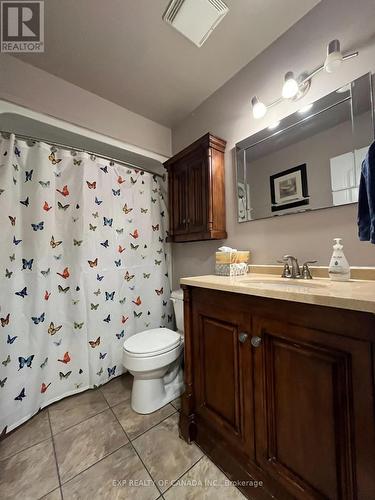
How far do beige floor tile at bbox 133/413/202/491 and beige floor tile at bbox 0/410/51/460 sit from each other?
57 centimetres

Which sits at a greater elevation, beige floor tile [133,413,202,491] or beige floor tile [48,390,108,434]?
beige floor tile [133,413,202,491]

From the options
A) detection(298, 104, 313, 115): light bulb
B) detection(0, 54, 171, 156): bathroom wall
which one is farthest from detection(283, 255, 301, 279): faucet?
detection(0, 54, 171, 156): bathroom wall

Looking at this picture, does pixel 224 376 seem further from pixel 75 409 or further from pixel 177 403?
pixel 75 409

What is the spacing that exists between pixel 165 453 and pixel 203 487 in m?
0.24

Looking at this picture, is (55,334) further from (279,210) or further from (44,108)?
(279,210)

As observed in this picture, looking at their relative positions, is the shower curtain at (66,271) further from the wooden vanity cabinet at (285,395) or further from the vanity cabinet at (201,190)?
the wooden vanity cabinet at (285,395)

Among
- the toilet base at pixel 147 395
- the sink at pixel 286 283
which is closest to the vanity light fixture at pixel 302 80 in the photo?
the sink at pixel 286 283

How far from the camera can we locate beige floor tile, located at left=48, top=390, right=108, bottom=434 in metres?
1.28

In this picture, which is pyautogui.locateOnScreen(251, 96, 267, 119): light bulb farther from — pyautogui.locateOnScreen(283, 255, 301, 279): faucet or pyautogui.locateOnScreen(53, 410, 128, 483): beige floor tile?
pyautogui.locateOnScreen(53, 410, 128, 483): beige floor tile

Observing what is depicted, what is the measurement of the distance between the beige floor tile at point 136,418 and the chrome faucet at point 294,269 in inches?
45.4

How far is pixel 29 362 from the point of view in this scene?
133 centimetres

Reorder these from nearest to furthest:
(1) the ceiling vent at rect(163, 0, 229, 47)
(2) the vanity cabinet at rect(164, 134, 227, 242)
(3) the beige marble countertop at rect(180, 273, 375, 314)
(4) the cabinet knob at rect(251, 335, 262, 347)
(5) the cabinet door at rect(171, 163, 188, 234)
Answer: (3) the beige marble countertop at rect(180, 273, 375, 314)
(4) the cabinet knob at rect(251, 335, 262, 347)
(1) the ceiling vent at rect(163, 0, 229, 47)
(2) the vanity cabinet at rect(164, 134, 227, 242)
(5) the cabinet door at rect(171, 163, 188, 234)

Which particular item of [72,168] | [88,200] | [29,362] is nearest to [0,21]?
[72,168]

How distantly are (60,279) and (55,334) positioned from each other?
0.39m
